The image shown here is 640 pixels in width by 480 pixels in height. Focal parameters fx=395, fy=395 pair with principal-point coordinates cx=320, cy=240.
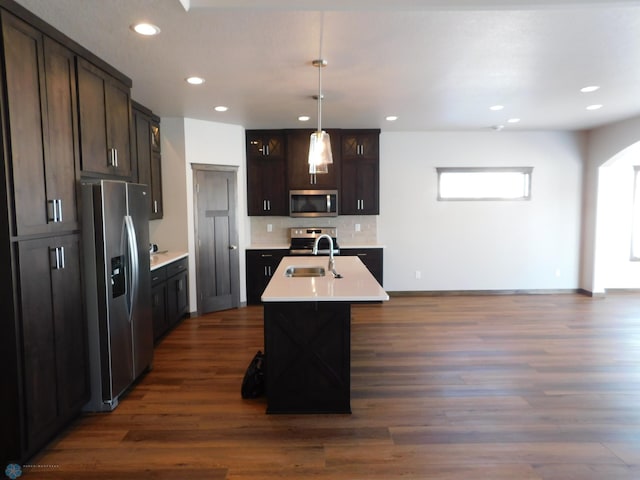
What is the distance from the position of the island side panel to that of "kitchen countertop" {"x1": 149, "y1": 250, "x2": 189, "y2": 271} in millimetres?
1889

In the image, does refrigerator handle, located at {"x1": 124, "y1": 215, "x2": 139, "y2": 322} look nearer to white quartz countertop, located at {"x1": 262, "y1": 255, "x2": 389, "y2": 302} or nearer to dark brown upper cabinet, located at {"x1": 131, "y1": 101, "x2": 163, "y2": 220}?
white quartz countertop, located at {"x1": 262, "y1": 255, "x2": 389, "y2": 302}

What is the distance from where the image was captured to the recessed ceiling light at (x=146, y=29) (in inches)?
95.7

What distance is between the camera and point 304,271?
3873mm

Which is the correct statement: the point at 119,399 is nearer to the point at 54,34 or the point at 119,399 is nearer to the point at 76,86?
the point at 76,86

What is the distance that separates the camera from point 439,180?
6.25m

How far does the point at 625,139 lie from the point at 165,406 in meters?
6.52

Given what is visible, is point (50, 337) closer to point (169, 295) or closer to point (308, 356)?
point (308, 356)

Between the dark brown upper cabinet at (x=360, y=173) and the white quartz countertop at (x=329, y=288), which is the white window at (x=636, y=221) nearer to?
the dark brown upper cabinet at (x=360, y=173)

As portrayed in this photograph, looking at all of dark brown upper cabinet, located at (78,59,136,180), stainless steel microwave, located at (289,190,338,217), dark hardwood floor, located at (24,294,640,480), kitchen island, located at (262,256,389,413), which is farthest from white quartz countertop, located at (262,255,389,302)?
stainless steel microwave, located at (289,190,338,217)

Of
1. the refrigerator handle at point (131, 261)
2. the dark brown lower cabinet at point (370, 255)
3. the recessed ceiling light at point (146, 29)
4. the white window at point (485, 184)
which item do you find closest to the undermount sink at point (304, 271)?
the refrigerator handle at point (131, 261)

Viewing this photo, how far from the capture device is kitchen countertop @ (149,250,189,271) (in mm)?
4145

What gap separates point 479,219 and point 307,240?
9.11 ft

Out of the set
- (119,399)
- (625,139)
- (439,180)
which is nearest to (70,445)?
(119,399)

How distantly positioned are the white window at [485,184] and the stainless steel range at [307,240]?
1.87 m
